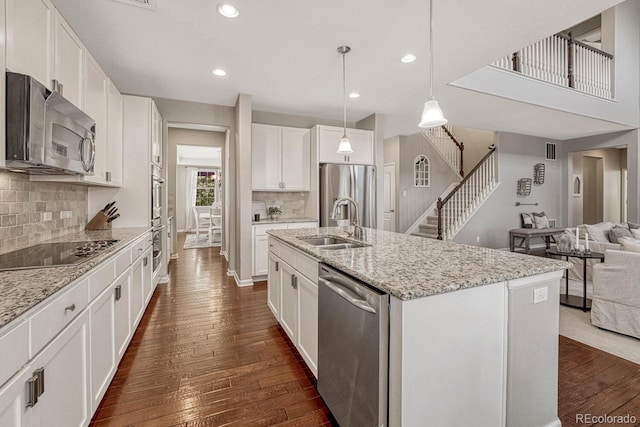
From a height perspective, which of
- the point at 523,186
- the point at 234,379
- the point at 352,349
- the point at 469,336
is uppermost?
the point at 523,186

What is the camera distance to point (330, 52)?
293cm

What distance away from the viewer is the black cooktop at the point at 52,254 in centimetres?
146

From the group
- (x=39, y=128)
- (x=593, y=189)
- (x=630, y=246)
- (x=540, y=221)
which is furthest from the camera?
(x=593, y=189)

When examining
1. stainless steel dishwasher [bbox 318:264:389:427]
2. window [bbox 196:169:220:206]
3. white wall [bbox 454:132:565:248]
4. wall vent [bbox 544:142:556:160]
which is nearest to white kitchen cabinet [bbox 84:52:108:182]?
stainless steel dishwasher [bbox 318:264:389:427]

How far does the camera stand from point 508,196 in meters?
6.70

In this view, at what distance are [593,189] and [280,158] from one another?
395 inches

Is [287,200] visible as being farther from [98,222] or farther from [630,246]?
[630,246]

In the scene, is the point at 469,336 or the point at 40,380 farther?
the point at 469,336

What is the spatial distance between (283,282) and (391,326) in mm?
1472

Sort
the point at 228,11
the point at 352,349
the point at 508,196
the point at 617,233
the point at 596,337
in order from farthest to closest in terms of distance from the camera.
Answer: the point at 508,196 → the point at 617,233 → the point at 596,337 → the point at 228,11 → the point at 352,349

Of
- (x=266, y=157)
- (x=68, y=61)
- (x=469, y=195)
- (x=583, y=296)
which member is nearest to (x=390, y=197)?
(x=469, y=195)

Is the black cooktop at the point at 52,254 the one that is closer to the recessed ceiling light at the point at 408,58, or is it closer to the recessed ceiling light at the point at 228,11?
the recessed ceiling light at the point at 228,11

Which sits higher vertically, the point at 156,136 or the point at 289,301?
the point at 156,136

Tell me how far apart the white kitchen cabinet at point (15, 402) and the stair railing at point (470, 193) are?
21.4ft
